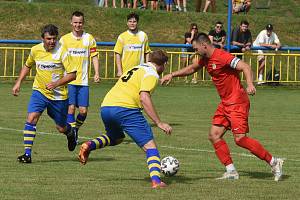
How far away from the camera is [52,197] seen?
10.6m

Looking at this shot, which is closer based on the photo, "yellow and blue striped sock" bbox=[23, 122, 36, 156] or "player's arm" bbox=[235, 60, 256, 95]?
"player's arm" bbox=[235, 60, 256, 95]

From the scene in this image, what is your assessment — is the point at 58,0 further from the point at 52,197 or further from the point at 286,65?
the point at 52,197

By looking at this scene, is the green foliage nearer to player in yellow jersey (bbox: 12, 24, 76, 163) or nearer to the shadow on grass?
player in yellow jersey (bbox: 12, 24, 76, 163)

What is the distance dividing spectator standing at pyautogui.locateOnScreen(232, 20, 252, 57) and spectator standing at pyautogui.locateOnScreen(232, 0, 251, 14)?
9342 millimetres

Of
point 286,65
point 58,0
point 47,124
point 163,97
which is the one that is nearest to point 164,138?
point 47,124

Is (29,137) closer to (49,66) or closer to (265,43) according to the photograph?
(49,66)

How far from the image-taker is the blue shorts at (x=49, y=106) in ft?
46.3

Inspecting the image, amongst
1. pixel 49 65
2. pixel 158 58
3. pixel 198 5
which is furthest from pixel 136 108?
pixel 198 5

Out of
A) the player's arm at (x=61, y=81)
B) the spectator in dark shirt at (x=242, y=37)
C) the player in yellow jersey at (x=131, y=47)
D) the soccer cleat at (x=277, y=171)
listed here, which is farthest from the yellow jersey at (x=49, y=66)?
the spectator in dark shirt at (x=242, y=37)

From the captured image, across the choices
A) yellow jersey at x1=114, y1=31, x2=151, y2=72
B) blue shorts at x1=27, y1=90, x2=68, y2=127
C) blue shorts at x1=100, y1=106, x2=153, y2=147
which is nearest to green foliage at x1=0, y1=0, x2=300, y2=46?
yellow jersey at x1=114, y1=31, x2=151, y2=72

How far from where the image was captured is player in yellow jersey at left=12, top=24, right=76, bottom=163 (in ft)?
45.8

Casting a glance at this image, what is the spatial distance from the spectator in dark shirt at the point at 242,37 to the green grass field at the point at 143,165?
316 inches

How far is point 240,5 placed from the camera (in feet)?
136

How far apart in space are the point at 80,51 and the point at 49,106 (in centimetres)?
307
